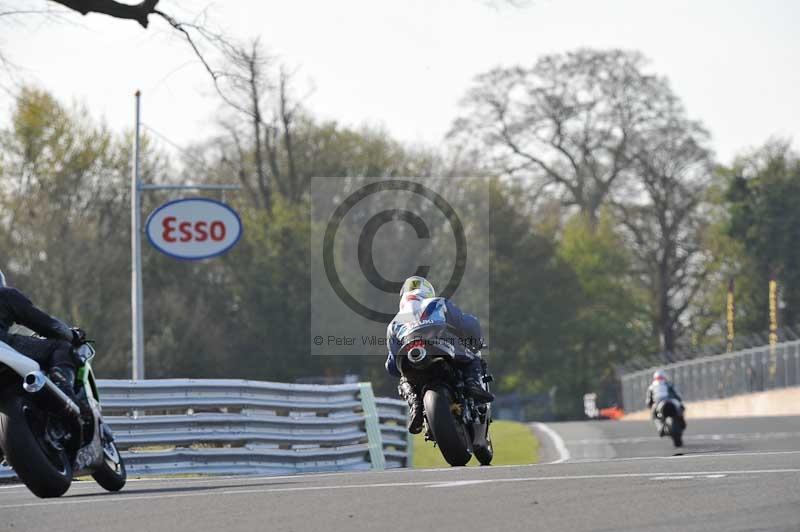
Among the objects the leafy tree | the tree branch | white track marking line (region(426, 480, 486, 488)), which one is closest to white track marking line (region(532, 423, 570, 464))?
the tree branch

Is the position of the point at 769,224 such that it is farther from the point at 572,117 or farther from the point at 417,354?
the point at 417,354

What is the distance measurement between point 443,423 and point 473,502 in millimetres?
4032

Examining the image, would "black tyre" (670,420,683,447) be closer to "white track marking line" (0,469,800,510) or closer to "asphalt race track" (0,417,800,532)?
"asphalt race track" (0,417,800,532)

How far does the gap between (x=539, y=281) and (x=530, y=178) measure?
160 inches

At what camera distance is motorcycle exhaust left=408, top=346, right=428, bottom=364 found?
1341 centimetres

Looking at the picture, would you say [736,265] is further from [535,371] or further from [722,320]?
[535,371]

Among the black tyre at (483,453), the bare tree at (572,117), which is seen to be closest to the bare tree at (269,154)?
the bare tree at (572,117)

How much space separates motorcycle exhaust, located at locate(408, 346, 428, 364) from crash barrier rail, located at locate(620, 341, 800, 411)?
1347 inches

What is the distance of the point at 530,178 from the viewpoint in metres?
65.2

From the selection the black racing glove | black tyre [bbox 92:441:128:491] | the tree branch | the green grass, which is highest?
the tree branch

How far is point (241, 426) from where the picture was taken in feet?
60.4

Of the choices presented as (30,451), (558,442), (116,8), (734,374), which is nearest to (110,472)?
(30,451)

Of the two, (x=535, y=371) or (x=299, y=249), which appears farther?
(x=535, y=371)

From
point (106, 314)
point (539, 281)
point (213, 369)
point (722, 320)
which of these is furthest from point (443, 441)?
point (722, 320)
